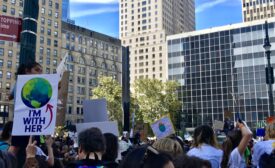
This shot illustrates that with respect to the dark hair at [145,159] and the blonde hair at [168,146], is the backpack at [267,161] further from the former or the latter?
the dark hair at [145,159]

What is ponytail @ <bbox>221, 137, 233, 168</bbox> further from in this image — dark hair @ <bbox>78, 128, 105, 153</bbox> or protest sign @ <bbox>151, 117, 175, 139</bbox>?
protest sign @ <bbox>151, 117, 175, 139</bbox>

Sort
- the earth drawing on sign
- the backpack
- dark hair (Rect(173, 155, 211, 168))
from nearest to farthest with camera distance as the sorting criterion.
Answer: dark hair (Rect(173, 155, 211, 168)), the backpack, the earth drawing on sign

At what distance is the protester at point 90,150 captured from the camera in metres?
4.22

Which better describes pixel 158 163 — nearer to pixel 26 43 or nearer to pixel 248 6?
pixel 26 43

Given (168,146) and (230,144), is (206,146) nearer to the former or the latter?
(230,144)

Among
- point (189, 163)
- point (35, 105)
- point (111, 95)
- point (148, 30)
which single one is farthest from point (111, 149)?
point (148, 30)

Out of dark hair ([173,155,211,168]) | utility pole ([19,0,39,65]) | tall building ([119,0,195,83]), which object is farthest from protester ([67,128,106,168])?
tall building ([119,0,195,83])

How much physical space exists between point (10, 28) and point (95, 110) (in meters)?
2.35

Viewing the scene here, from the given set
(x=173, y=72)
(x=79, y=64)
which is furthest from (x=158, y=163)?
(x=79, y=64)

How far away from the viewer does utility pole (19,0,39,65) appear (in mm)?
7077

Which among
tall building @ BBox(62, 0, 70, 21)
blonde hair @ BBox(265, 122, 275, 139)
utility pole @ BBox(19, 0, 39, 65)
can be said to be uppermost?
tall building @ BBox(62, 0, 70, 21)

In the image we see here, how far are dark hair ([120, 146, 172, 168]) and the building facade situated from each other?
92745 mm

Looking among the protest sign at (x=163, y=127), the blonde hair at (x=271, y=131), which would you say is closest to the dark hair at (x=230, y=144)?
the blonde hair at (x=271, y=131)

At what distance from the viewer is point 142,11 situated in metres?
146
